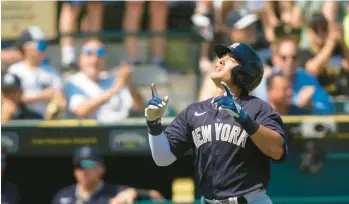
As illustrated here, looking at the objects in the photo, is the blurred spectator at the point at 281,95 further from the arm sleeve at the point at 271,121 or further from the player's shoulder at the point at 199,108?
the arm sleeve at the point at 271,121

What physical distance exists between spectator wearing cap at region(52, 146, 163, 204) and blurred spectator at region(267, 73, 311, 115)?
1.37 metres

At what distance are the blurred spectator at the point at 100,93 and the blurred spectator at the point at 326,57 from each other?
1.53 meters

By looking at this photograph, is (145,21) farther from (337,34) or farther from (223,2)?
(337,34)

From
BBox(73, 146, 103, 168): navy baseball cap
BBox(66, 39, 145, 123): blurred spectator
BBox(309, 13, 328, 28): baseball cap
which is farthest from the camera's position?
BBox(309, 13, 328, 28): baseball cap

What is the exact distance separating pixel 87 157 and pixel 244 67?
263 centimetres

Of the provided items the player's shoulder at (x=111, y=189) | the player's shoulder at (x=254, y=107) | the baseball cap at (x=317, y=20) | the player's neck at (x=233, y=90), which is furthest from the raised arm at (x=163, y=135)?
the baseball cap at (x=317, y=20)

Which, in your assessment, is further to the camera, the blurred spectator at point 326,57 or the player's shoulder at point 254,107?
the blurred spectator at point 326,57

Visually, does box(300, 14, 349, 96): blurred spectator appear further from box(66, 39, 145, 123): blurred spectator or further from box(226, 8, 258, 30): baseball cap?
box(66, 39, 145, 123): blurred spectator

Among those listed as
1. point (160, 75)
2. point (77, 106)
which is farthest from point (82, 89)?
point (160, 75)

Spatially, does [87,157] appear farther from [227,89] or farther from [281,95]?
[227,89]

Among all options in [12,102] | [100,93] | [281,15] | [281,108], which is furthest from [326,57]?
[12,102]

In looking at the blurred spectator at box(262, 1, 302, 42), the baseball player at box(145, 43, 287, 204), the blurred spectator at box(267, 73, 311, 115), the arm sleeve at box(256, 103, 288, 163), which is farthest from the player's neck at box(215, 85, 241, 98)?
the blurred spectator at box(262, 1, 302, 42)

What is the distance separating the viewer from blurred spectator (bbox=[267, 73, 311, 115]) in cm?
627

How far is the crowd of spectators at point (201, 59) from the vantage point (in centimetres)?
643
